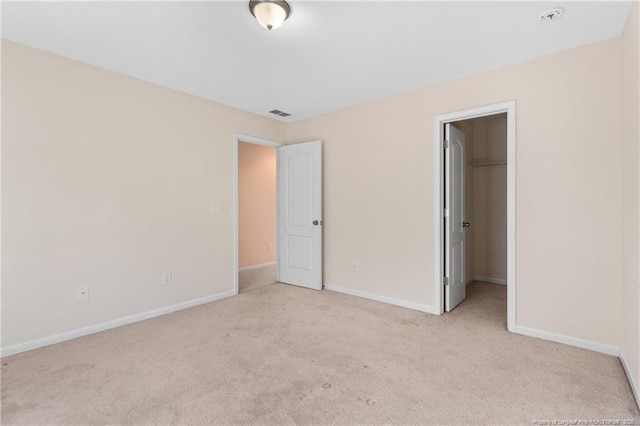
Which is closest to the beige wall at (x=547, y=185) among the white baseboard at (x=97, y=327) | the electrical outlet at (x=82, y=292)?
the white baseboard at (x=97, y=327)

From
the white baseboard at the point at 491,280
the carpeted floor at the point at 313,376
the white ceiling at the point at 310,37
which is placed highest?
the white ceiling at the point at 310,37

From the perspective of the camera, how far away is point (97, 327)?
291cm

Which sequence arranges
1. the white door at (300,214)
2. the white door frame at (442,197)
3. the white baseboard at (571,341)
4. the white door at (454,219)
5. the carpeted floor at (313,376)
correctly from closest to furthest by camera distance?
1. the carpeted floor at (313,376)
2. the white baseboard at (571,341)
3. the white door frame at (442,197)
4. the white door at (454,219)
5. the white door at (300,214)

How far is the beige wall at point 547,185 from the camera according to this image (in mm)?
2424

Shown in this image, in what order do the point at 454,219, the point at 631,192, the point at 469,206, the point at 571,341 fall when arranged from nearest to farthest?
the point at 631,192, the point at 571,341, the point at 454,219, the point at 469,206

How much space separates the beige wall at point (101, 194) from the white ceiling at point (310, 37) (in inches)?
12.1

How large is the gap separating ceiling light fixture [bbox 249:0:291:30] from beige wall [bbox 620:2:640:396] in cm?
213

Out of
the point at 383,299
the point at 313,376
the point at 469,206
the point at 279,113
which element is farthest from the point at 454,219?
the point at 279,113

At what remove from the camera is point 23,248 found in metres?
2.52

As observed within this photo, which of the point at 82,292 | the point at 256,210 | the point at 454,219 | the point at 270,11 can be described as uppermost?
the point at 270,11

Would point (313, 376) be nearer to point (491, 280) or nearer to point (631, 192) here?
point (631, 192)

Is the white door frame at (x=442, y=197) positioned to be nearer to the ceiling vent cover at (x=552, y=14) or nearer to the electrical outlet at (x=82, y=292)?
the ceiling vent cover at (x=552, y=14)

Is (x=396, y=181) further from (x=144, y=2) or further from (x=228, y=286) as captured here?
(x=144, y=2)

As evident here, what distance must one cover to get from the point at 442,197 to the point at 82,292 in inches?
143
